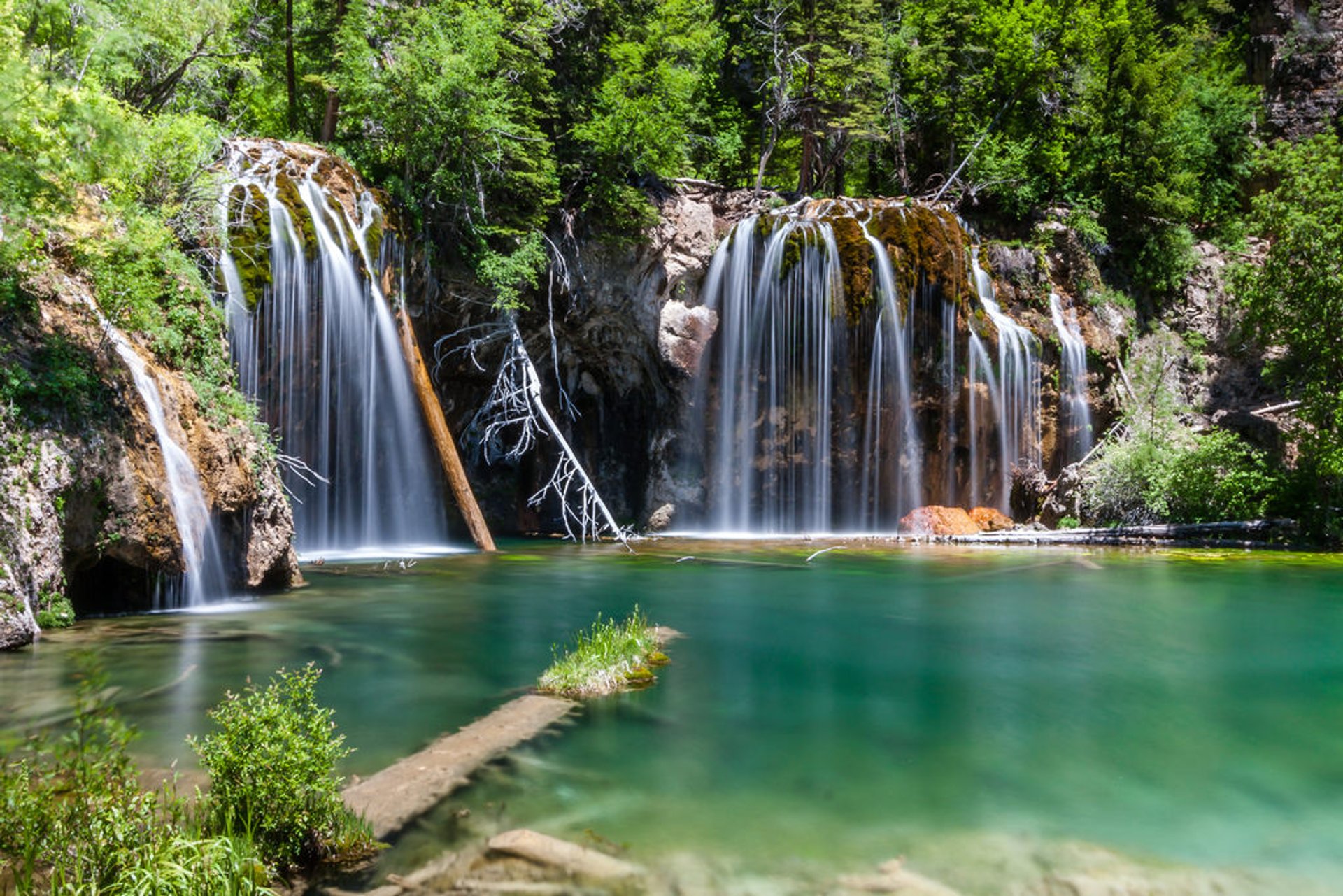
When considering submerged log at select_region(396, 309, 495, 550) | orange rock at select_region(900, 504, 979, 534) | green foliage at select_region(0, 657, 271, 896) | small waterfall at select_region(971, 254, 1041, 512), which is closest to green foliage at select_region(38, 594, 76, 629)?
green foliage at select_region(0, 657, 271, 896)

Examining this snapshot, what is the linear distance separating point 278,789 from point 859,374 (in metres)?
19.8

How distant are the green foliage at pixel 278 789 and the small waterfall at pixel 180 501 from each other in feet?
→ 21.6

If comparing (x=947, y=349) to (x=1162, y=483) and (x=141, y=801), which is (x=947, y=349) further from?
(x=141, y=801)

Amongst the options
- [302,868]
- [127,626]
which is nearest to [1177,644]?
[302,868]

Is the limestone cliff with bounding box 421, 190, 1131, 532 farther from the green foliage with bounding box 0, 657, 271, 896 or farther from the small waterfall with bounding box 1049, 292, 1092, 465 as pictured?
the green foliage with bounding box 0, 657, 271, 896

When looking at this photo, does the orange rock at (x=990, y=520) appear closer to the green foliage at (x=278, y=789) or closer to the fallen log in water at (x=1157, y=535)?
the fallen log in water at (x=1157, y=535)

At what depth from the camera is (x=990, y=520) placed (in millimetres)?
20594

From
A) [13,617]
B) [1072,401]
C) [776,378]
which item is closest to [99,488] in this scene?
[13,617]

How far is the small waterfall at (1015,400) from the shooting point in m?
21.8

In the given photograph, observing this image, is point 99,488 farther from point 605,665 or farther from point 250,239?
point 250,239

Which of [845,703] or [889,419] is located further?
[889,419]

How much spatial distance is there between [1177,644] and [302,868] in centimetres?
859

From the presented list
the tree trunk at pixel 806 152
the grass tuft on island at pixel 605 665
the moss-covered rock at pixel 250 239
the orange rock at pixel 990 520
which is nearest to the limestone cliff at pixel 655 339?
the tree trunk at pixel 806 152

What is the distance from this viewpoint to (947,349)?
71.6ft
